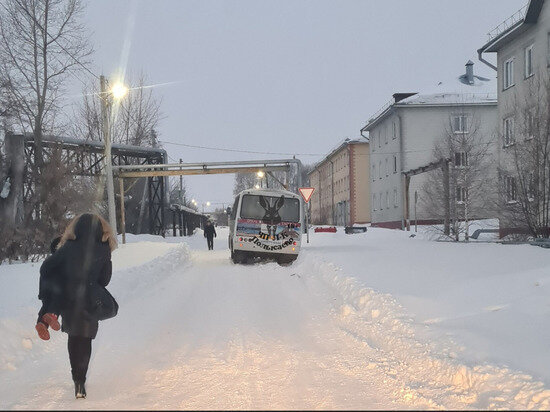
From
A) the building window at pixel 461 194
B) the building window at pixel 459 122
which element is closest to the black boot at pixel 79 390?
the building window at pixel 461 194

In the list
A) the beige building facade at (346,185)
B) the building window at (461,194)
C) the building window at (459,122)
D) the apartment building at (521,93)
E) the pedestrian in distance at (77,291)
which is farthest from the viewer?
the beige building facade at (346,185)

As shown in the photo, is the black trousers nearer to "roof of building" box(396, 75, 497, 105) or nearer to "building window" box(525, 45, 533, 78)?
"building window" box(525, 45, 533, 78)

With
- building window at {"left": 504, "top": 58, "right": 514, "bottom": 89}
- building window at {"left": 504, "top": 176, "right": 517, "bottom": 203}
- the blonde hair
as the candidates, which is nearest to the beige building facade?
building window at {"left": 504, "top": 58, "right": 514, "bottom": 89}

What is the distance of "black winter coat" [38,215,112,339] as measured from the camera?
3.87 metres

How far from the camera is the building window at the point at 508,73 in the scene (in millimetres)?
22906

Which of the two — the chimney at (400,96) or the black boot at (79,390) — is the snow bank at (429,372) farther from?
the chimney at (400,96)

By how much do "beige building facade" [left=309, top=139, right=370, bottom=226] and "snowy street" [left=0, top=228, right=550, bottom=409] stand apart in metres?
42.6

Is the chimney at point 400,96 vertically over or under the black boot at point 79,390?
over

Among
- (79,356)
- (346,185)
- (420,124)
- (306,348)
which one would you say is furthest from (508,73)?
(346,185)

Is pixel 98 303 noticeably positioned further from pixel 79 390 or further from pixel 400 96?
pixel 400 96

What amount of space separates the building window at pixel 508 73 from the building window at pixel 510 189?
9.66 meters

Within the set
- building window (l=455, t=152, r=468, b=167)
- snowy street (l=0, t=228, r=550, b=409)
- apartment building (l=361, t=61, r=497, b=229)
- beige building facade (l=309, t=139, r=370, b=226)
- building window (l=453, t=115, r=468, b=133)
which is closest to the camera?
snowy street (l=0, t=228, r=550, b=409)

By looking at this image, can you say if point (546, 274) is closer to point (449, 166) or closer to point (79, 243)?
point (79, 243)

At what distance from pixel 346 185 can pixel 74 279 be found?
53187 millimetres
